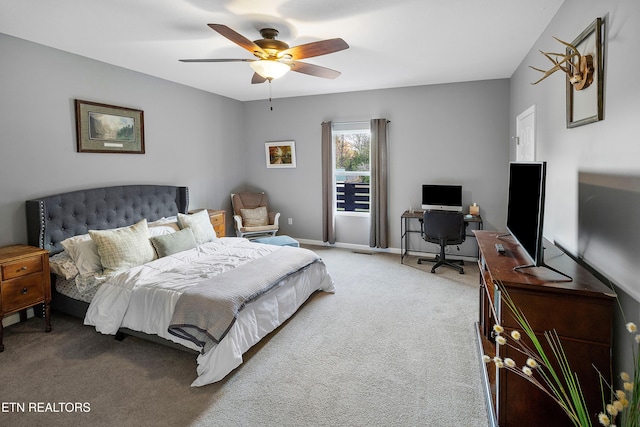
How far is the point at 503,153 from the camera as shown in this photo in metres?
4.99

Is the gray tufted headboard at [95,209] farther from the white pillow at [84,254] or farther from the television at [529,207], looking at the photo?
the television at [529,207]

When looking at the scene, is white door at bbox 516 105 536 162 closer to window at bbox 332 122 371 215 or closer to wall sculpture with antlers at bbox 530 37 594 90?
wall sculpture with antlers at bbox 530 37 594 90

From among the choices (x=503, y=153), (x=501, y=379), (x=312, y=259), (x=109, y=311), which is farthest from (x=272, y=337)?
(x=503, y=153)

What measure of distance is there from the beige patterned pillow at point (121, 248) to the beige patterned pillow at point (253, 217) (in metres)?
2.49

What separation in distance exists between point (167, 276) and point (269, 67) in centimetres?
200

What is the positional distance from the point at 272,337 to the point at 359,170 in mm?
3639

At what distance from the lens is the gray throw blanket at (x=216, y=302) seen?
2.45 meters

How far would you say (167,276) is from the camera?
3033 mm

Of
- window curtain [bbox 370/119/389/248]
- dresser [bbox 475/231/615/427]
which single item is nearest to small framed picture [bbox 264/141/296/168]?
window curtain [bbox 370/119/389/248]

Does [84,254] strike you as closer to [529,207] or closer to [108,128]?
[108,128]

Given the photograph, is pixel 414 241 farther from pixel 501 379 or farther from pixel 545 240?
pixel 501 379

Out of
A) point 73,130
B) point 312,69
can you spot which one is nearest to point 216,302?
point 312,69

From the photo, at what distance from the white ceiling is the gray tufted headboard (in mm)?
1483

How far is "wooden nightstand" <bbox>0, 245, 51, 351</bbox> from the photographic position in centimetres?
284
